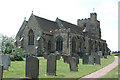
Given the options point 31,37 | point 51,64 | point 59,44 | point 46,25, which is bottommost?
point 51,64

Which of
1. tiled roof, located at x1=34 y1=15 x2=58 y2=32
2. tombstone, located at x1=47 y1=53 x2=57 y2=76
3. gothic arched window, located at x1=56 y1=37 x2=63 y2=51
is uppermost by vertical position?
tiled roof, located at x1=34 y1=15 x2=58 y2=32

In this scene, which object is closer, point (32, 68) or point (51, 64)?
point (32, 68)

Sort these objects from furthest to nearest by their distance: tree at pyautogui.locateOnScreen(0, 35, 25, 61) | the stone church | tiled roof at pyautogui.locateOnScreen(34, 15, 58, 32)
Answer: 1. tiled roof at pyautogui.locateOnScreen(34, 15, 58, 32)
2. the stone church
3. tree at pyautogui.locateOnScreen(0, 35, 25, 61)

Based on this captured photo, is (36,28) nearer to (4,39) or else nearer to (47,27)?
(47,27)

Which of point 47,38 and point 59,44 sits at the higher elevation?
point 47,38

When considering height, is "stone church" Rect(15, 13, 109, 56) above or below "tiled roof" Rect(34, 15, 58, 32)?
below

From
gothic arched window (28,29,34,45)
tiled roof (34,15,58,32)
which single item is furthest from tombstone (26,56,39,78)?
gothic arched window (28,29,34,45)

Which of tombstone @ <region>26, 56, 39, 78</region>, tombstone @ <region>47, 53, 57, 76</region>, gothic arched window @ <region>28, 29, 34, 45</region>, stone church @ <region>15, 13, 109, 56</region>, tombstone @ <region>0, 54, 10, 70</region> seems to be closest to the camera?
tombstone @ <region>26, 56, 39, 78</region>

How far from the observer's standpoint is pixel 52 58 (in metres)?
10.1

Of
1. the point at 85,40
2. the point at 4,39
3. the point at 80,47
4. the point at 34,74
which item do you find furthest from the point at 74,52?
the point at 34,74

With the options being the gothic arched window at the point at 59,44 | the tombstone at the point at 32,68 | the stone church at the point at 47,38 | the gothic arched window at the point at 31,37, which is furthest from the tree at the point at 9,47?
the tombstone at the point at 32,68

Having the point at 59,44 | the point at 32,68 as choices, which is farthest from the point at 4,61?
the point at 59,44

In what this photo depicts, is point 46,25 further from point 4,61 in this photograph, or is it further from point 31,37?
point 4,61

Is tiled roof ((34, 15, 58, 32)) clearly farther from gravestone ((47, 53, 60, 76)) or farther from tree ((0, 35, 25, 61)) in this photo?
gravestone ((47, 53, 60, 76))
